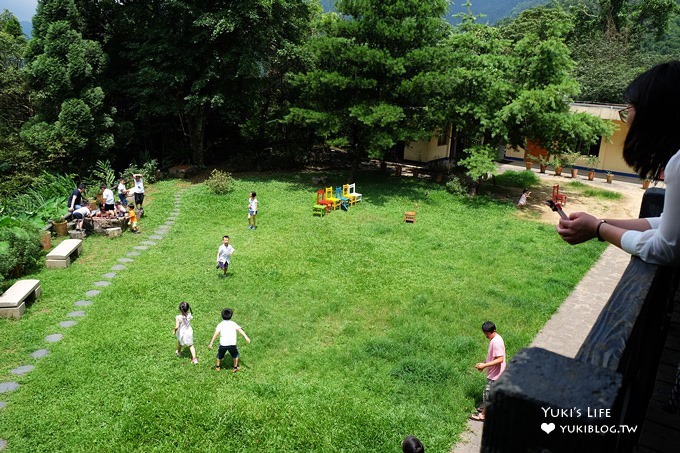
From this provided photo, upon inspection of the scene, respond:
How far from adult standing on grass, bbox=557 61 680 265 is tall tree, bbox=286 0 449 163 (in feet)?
55.8

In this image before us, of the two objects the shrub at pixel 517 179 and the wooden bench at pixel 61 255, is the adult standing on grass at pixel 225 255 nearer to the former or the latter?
the wooden bench at pixel 61 255

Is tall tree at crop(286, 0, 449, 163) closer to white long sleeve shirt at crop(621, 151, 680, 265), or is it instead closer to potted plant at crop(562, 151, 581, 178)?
potted plant at crop(562, 151, 581, 178)

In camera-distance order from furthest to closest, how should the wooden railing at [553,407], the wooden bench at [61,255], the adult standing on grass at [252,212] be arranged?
the adult standing on grass at [252,212] < the wooden bench at [61,255] < the wooden railing at [553,407]

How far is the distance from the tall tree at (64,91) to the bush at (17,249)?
23.4 feet

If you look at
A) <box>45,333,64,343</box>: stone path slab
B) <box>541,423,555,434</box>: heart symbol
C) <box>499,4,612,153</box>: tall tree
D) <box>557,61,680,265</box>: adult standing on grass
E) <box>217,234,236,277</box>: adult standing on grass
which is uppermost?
<box>499,4,612,153</box>: tall tree

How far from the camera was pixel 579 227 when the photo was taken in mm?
2162

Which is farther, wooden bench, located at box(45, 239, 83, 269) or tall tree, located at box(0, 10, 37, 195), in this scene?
tall tree, located at box(0, 10, 37, 195)

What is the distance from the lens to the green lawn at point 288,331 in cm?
667

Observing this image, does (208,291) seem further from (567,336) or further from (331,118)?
(331,118)

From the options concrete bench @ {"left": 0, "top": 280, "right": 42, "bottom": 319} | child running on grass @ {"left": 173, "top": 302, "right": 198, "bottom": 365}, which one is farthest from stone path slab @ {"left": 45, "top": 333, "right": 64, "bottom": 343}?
child running on grass @ {"left": 173, "top": 302, "right": 198, "bottom": 365}

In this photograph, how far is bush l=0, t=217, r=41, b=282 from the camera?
11.3 meters

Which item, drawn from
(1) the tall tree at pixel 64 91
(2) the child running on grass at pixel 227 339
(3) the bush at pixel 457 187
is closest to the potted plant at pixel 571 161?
(3) the bush at pixel 457 187

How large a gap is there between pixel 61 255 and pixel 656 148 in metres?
13.4

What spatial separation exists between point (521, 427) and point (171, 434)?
639 centimetres
